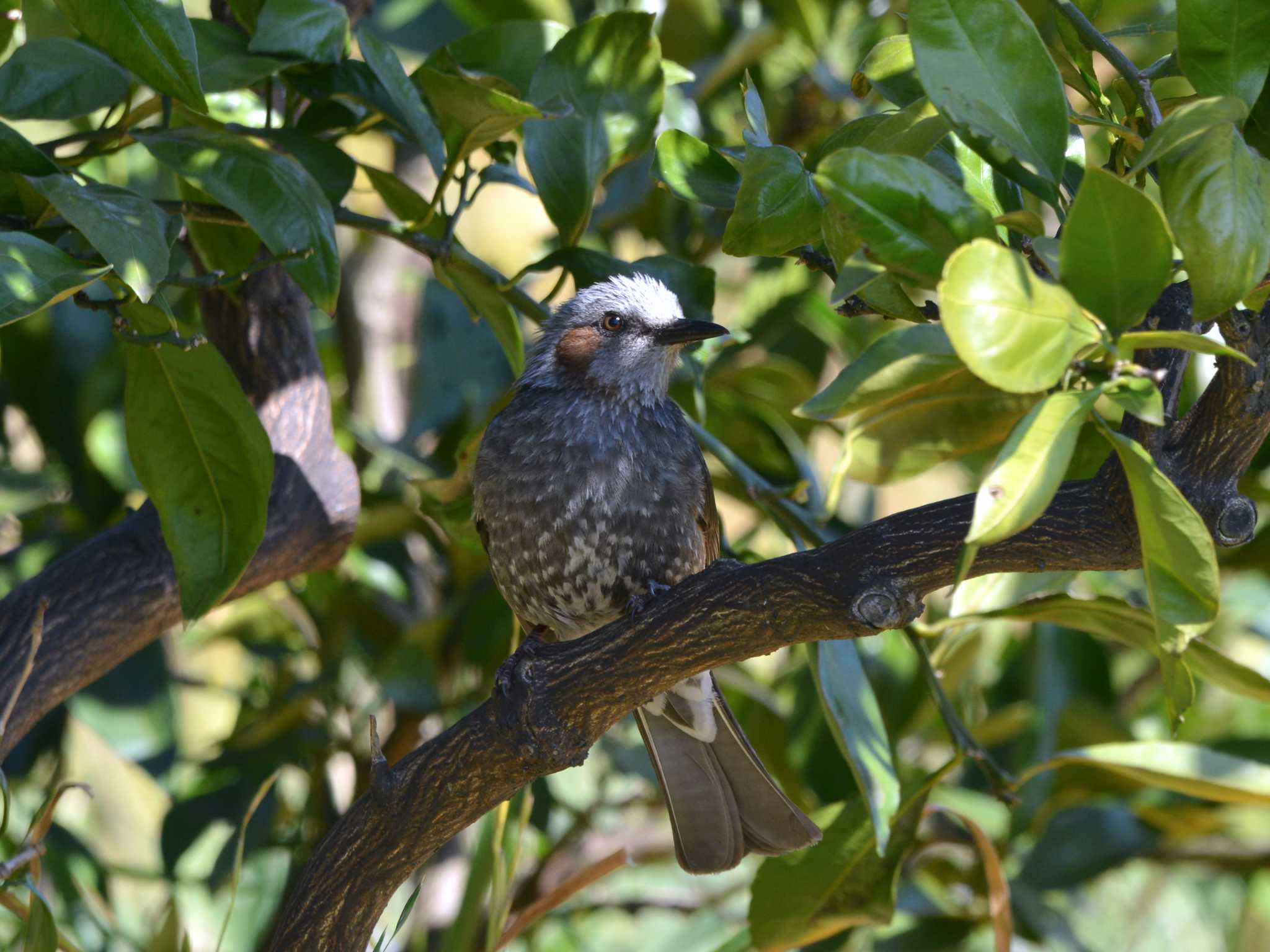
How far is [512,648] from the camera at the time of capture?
2.64 meters

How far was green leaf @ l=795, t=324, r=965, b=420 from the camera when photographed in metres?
1.17

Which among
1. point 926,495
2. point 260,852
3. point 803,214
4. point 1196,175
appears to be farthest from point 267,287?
point 926,495

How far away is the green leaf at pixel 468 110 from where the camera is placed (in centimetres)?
180

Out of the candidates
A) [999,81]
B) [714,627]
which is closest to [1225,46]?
[999,81]

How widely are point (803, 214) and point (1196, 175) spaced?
19.5 inches

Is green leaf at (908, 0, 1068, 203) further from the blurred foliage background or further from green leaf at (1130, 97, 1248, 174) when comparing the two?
the blurred foliage background

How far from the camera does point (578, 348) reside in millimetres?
2697

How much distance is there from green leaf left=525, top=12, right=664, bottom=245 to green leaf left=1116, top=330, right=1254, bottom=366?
1.16 m

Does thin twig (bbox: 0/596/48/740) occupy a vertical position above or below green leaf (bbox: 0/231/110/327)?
below

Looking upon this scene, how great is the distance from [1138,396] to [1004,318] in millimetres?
148

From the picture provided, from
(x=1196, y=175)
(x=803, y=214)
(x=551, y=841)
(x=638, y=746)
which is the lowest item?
(x=551, y=841)

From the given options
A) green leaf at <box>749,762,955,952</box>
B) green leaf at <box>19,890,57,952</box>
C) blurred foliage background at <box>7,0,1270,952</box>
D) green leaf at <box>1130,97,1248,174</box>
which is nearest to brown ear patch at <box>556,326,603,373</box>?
blurred foliage background at <box>7,0,1270,952</box>

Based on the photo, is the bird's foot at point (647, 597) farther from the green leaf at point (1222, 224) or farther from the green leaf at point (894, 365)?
the green leaf at point (1222, 224)

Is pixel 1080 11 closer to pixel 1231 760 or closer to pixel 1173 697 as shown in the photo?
pixel 1173 697
